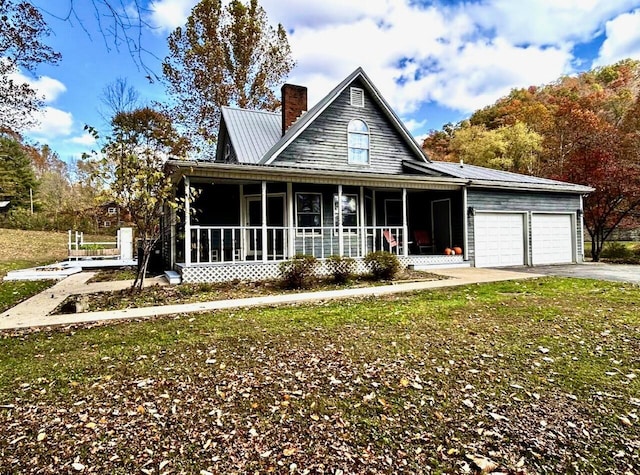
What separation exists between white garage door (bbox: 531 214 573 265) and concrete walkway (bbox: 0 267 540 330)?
4365 millimetres

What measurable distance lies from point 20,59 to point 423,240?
16.1 m

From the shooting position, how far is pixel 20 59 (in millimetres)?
13062

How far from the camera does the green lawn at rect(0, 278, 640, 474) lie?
8.05 feet

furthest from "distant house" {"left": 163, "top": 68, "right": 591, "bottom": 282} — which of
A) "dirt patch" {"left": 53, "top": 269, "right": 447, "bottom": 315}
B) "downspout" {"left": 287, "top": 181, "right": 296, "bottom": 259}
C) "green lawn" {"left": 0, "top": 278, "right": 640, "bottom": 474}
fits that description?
"green lawn" {"left": 0, "top": 278, "right": 640, "bottom": 474}

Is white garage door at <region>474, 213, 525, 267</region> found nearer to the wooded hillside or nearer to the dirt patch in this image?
the dirt patch

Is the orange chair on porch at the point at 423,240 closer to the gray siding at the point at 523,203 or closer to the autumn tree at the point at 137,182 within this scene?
the gray siding at the point at 523,203

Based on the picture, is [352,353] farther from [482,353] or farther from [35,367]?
[35,367]

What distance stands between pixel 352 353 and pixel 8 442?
3.05 meters

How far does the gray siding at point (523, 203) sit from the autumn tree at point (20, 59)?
1314 cm

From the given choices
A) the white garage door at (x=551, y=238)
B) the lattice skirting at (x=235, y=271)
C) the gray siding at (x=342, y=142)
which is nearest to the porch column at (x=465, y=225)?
the gray siding at (x=342, y=142)

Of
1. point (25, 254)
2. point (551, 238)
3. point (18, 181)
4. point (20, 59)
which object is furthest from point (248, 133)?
point (18, 181)

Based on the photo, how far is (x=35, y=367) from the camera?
12.6ft

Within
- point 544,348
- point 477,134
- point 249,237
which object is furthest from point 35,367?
point 477,134

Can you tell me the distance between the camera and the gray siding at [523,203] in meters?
13.5
